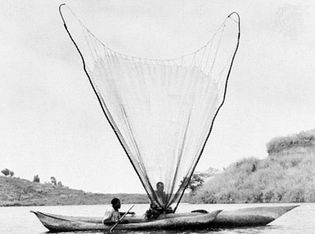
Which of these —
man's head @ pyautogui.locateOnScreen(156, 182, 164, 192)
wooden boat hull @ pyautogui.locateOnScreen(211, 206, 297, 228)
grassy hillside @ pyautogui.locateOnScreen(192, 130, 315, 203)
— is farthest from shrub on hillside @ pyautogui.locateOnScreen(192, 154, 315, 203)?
man's head @ pyautogui.locateOnScreen(156, 182, 164, 192)

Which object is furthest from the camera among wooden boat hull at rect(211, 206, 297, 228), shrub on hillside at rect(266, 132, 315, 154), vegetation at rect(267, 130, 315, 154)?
shrub on hillside at rect(266, 132, 315, 154)

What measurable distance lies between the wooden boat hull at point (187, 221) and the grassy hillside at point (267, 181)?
74.5 ft

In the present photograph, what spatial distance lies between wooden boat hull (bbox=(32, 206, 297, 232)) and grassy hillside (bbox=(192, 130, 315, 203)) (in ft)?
74.5

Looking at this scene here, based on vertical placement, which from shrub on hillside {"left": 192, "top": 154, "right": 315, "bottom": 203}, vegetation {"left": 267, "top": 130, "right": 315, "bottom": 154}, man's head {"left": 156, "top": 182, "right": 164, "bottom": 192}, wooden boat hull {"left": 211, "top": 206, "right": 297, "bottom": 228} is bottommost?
wooden boat hull {"left": 211, "top": 206, "right": 297, "bottom": 228}

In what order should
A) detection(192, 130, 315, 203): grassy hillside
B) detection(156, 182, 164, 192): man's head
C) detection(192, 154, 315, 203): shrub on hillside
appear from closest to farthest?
detection(156, 182, 164, 192): man's head → detection(192, 154, 315, 203): shrub on hillside → detection(192, 130, 315, 203): grassy hillside

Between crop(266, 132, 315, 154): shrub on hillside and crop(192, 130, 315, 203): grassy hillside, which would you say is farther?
crop(266, 132, 315, 154): shrub on hillside

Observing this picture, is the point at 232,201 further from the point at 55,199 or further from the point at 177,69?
the point at 55,199

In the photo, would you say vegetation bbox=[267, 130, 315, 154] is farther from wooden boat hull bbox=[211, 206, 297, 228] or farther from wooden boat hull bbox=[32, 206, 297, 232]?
wooden boat hull bbox=[32, 206, 297, 232]

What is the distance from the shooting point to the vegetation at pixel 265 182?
138 ft

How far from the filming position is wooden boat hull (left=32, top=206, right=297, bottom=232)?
57.2 feet

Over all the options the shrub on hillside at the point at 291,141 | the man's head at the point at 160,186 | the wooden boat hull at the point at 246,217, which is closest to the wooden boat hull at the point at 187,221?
the wooden boat hull at the point at 246,217

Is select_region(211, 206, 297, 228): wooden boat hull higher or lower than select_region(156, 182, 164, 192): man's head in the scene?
Result: lower

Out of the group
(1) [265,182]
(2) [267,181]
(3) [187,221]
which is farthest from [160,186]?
(1) [265,182]

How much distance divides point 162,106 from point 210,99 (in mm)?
1579
